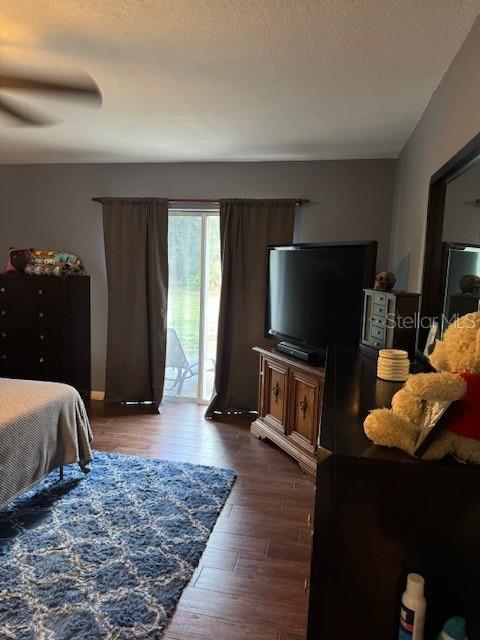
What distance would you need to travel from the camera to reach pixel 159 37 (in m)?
1.82

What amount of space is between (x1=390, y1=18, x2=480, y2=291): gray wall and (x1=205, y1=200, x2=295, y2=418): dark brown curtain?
103 cm

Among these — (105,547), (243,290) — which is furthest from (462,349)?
(243,290)

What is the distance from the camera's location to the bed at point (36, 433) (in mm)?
2285

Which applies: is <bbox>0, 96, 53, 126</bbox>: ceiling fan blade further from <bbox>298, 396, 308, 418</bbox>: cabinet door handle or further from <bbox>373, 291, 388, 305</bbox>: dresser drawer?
<bbox>298, 396, 308, 418</bbox>: cabinet door handle

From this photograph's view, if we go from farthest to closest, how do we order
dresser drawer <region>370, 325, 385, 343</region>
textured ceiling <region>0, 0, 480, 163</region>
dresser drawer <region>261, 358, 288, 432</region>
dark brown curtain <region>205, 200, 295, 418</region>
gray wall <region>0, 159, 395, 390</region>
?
dark brown curtain <region>205, 200, 295, 418</region>, gray wall <region>0, 159, 395, 390</region>, dresser drawer <region>261, 358, 288, 432</region>, dresser drawer <region>370, 325, 385, 343</region>, textured ceiling <region>0, 0, 480, 163</region>

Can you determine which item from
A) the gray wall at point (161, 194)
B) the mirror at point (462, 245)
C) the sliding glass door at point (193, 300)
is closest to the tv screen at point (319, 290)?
the gray wall at point (161, 194)

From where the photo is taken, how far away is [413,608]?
897 millimetres

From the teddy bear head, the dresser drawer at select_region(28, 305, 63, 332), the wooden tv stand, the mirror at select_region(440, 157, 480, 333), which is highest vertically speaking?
the mirror at select_region(440, 157, 480, 333)

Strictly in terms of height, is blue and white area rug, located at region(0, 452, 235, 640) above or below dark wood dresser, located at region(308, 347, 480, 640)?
below

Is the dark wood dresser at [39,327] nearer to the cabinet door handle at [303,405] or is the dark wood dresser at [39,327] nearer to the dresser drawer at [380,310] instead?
the cabinet door handle at [303,405]

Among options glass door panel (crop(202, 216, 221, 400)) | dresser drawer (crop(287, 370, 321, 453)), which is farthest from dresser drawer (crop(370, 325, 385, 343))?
glass door panel (crop(202, 216, 221, 400))

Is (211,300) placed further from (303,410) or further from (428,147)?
(428,147)

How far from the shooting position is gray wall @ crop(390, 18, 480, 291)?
1644 millimetres

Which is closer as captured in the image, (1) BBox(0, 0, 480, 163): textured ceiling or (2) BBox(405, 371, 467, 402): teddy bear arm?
(2) BBox(405, 371, 467, 402): teddy bear arm
